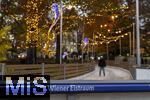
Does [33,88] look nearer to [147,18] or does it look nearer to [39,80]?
[39,80]

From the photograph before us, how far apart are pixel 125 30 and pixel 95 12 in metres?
43.8

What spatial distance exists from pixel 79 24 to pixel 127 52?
53493 millimetres

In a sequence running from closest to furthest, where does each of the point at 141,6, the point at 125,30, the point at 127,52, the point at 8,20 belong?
1. the point at 8,20
2. the point at 141,6
3. the point at 125,30
4. the point at 127,52

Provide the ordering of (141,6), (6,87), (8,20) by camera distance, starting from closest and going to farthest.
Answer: (6,87), (8,20), (141,6)

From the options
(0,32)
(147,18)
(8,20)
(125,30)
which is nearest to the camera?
(0,32)

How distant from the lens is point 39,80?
7.54 m

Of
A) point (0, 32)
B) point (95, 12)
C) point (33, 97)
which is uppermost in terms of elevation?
point (95, 12)

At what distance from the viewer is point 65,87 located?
25.0 ft

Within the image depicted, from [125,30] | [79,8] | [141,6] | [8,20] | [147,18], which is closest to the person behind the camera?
[8,20]

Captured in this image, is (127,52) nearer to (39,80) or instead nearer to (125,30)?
(125,30)

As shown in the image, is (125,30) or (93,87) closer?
(93,87)

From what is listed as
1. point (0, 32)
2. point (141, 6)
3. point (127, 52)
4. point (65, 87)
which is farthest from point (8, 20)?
point (127, 52)

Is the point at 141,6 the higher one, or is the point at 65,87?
the point at 141,6

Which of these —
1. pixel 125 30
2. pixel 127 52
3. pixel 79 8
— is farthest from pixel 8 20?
pixel 127 52
